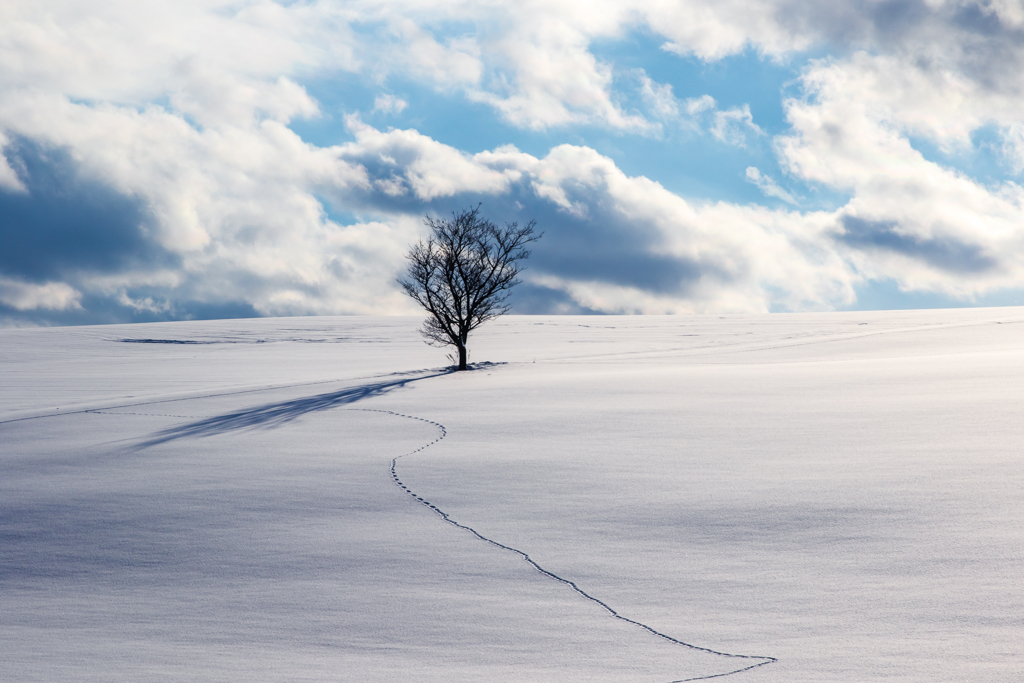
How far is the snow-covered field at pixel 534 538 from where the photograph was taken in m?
4.54

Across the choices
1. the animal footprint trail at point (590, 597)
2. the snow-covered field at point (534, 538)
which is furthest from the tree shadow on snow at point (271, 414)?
the animal footprint trail at point (590, 597)

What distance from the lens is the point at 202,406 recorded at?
47.8 ft

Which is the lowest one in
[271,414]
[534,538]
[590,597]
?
[590,597]

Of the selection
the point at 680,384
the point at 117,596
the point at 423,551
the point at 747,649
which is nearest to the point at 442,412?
the point at 680,384

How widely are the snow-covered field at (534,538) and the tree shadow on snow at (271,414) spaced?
0.58 feet

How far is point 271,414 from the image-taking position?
12922 millimetres

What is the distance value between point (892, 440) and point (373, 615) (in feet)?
22.5

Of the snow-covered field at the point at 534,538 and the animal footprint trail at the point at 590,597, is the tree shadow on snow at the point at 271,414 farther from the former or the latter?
the animal footprint trail at the point at 590,597

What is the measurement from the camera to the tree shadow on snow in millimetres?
11297

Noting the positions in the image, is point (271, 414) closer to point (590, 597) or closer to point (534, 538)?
point (534, 538)

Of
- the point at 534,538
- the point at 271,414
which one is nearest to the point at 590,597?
the point at 534,538

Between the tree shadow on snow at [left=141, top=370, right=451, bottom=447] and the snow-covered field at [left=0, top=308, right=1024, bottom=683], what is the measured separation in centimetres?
18

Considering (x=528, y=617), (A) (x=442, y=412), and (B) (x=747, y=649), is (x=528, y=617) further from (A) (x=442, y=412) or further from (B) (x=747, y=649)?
(A) (x=442, y=412)

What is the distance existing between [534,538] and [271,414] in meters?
8.12
